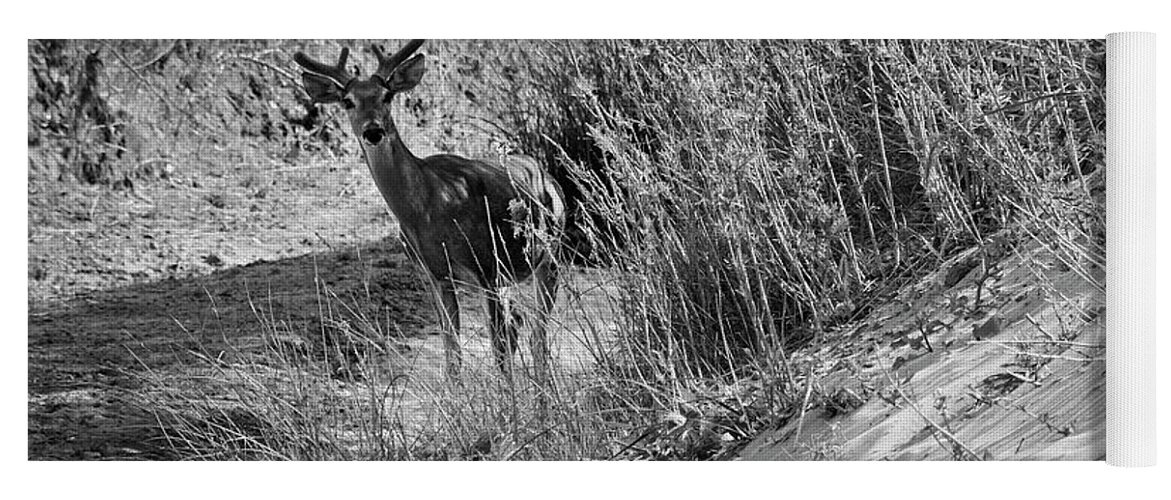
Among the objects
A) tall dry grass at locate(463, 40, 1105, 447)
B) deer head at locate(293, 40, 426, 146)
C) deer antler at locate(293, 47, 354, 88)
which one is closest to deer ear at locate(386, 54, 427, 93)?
deer head at locate(293, 40, 426, 146)

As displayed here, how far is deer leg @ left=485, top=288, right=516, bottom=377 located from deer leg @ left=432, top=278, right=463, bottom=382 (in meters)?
0.13

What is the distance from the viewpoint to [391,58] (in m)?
4.80

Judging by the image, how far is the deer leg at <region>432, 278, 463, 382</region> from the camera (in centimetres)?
482

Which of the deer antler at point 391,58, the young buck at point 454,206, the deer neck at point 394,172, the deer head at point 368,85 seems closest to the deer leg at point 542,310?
the young buck at point 454,206

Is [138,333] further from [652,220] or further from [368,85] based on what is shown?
[652,220]

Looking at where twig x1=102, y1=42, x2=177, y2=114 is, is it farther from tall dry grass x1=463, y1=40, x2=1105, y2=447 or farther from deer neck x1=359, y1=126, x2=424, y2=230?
tall dry grass x1=463, y1=40, x2=1105, y2=447

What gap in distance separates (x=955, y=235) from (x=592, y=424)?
1476 mm

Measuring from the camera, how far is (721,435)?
475 cm

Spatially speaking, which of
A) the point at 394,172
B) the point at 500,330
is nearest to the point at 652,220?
the point at 500,330

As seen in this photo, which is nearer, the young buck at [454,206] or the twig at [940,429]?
the twig at [940,429]

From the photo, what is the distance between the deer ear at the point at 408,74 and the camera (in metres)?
4.80

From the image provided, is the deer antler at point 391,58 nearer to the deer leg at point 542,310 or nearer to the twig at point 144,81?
the twig at point 144,81
